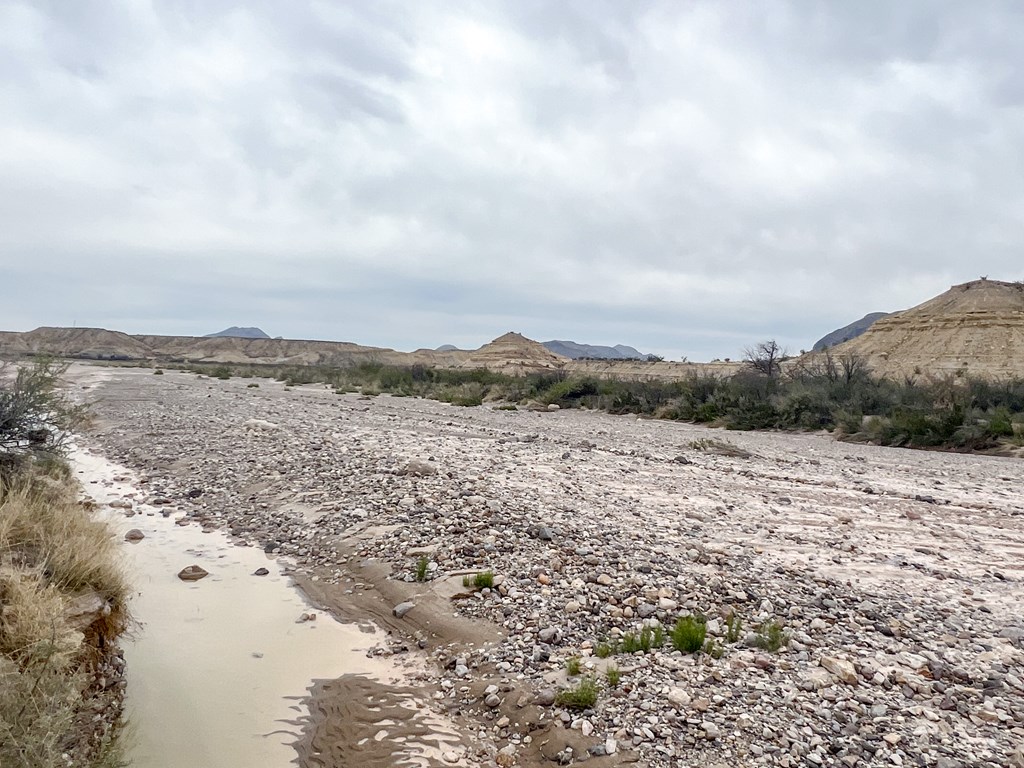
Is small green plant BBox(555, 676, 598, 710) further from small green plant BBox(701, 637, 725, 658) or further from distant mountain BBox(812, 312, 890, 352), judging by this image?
distant mountain BBox(812, 312, 890, 352)

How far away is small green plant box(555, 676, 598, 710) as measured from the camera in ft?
13.5

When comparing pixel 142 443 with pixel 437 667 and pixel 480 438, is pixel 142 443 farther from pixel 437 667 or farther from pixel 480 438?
pixel 437 667

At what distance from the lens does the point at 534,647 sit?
4961 mm

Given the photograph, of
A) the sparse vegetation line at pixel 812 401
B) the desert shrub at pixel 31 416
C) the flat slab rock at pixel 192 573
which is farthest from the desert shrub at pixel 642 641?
the sparse vegetation line at pixel 812 401

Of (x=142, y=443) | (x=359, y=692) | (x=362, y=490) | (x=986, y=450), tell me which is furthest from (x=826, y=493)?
(x=142, y=443)

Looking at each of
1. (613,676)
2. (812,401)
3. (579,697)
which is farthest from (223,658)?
(812,401)

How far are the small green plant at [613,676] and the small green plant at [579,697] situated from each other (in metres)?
0.13

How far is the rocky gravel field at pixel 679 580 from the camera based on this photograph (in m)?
3.85

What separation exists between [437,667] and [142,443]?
13.2 m

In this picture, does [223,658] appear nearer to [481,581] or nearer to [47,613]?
[47,613]

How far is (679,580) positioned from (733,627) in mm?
930

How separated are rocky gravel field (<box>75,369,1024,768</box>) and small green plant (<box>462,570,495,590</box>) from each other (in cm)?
8

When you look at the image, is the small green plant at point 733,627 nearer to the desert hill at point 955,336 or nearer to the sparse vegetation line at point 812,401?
the sparse vegetation line at point 812,401

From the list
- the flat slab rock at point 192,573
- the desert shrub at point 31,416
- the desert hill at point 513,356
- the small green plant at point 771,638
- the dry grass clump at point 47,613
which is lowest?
the flat slab rock at point 192,573
